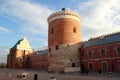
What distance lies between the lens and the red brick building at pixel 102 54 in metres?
34.7

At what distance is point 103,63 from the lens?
3694 cm

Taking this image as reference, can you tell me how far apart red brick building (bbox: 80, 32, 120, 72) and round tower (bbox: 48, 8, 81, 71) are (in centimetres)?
415

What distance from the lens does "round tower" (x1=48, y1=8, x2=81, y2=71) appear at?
133 ft

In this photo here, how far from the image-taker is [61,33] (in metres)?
41.0

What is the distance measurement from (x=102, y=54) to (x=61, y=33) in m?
11.0

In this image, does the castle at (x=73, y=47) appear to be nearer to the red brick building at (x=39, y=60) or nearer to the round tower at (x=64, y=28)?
the round tower at (x=64, y=28)

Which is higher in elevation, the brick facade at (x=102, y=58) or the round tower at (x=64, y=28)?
the round tower at (x=64, y=28)

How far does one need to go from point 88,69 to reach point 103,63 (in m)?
4.97

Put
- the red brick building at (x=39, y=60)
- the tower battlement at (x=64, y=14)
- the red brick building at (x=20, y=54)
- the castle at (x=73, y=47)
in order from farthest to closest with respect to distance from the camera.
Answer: the red brick building at (x=20, y=54)
the red brick building at (x=39, y=60)
the tower battlement at (x=64, y=14)
the castle at (x=73, y=47)

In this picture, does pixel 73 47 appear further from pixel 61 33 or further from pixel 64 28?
pixel 64 28

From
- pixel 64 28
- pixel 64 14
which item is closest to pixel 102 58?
pixel 64 28

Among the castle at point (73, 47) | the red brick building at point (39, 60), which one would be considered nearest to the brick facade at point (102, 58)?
the castle at point (73, 47)

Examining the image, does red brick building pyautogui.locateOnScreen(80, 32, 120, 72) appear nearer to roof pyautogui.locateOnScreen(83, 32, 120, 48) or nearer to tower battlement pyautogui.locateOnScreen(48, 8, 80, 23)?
roof pyautogui.locateOnScreen(83, 32, 120, 48)

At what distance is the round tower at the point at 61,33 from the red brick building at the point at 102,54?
4152 millimetres
